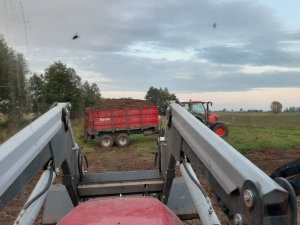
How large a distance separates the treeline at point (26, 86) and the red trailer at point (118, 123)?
565 inches

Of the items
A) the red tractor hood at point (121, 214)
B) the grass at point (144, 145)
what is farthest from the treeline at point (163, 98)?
the grass at point (144, 145)

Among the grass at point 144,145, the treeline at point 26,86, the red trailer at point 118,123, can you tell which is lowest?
the grass at point 144,145

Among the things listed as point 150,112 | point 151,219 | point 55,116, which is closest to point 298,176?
point 151,219

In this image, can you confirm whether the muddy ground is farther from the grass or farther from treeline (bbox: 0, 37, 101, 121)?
treeline (bbox: 0, 37, 101, 121)

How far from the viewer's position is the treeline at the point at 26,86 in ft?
11.5

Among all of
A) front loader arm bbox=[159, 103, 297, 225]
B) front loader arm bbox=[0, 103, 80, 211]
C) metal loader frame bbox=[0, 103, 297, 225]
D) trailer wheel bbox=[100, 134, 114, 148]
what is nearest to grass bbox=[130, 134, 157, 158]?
trailer wheel bbox=[100, 134, 114, 148]

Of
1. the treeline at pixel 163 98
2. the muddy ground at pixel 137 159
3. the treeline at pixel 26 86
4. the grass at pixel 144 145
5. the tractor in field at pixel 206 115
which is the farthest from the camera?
the tractor in field at pixel 206 115

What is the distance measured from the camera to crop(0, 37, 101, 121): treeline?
3518 mm

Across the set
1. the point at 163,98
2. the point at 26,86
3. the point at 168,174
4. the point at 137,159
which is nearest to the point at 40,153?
the point at 26,86

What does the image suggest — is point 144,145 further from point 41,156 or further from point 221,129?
point 41,156

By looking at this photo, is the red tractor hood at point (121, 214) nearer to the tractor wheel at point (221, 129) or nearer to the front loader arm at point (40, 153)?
the front loader arm at point (40, 153)

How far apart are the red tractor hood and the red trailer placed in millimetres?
18995

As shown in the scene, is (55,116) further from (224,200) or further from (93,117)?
(93,117)

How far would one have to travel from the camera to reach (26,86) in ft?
11.9
